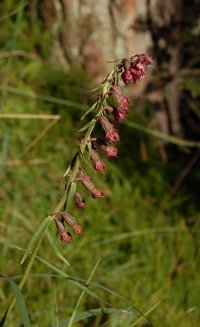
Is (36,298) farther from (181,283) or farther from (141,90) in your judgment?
(141,90)

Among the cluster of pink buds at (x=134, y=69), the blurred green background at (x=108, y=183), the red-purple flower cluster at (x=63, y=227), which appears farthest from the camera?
the blurred green background at (x=108, y=183)

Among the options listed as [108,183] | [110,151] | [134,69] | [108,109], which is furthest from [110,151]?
[108,183]

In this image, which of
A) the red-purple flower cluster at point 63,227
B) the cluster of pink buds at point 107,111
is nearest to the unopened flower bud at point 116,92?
the cluster of pink buds at point 107,111

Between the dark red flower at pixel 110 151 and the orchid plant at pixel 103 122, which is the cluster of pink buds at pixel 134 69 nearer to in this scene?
the orchid plant at pixel 103 122

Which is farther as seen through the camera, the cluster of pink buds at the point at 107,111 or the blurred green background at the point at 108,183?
the blurred green background at the point at 108,183

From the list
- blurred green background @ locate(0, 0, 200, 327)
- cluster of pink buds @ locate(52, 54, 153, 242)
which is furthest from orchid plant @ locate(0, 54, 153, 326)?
blurred green background @ locate(0, 0, 200, 327)

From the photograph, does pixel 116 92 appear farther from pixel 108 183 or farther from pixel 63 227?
pixel 108 183

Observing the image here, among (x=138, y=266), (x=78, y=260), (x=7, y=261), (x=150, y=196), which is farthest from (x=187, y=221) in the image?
(x=7, y=261)

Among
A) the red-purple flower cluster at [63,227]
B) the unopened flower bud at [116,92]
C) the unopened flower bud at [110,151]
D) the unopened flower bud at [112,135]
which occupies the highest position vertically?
the unopened flower bud at [116,92]

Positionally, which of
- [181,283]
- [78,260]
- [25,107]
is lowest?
[181,283]
